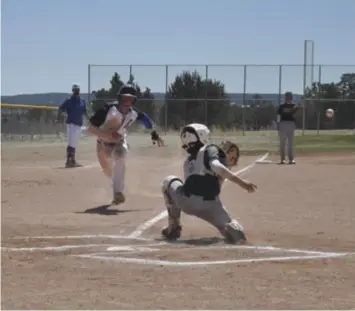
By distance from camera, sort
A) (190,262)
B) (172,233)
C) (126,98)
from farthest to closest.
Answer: (126,98) → (172,233) → (190,262)

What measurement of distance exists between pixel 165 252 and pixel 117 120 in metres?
4.45

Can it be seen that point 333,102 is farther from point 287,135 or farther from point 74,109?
point 74,109

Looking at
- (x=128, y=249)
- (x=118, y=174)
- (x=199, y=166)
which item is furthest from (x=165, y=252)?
(x=118, y=174)

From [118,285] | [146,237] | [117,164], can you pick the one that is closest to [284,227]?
[146,237]

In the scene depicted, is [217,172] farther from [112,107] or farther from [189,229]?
[112,107]

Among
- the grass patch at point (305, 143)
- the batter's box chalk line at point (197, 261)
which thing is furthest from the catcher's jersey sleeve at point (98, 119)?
the grass patch at point (305, 143)

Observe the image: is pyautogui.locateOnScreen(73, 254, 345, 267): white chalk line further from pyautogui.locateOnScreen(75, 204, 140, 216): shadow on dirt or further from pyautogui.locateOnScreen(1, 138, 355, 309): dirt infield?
pyautogui.locateOnScreen(75, 204, 140, 216): shadow on dirt

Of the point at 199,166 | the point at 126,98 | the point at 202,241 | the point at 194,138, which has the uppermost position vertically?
the point at 126,98

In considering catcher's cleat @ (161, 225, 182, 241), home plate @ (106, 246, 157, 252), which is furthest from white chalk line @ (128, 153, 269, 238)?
home plate @ (106, 246, 157, 252)

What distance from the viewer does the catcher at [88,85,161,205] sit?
11.9m

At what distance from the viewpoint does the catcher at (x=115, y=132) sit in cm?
1192

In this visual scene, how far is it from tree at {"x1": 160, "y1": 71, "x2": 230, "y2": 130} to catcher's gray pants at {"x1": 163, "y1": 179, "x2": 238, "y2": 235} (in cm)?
3333

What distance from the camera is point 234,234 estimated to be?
334 inches

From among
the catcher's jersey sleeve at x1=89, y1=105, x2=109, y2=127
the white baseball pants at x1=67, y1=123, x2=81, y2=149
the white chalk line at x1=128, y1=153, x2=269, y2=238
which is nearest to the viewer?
the white chalk line at x1=128, y1=153, x2=269, y2=238
